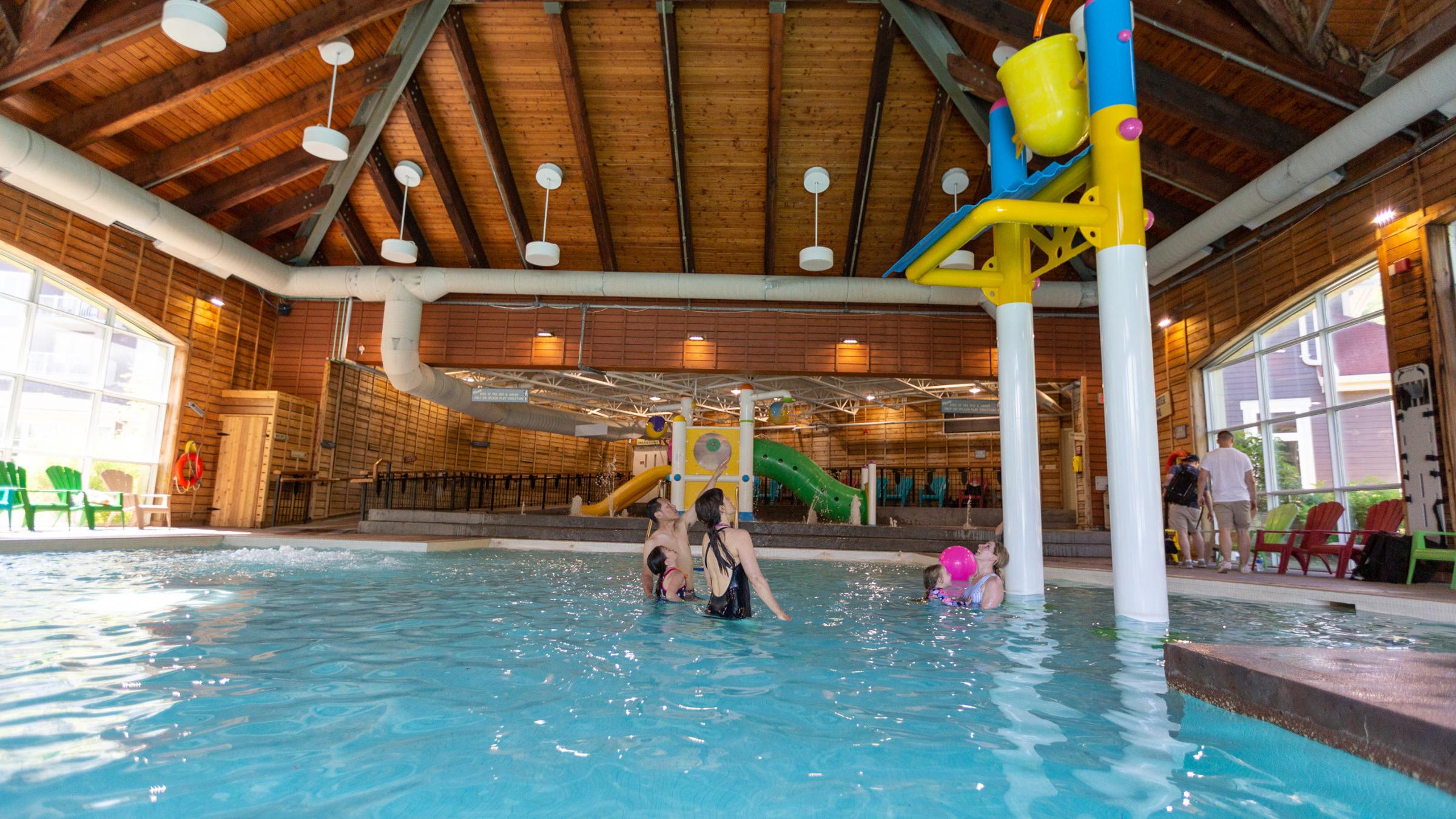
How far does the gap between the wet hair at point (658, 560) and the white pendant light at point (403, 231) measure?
7487 mm

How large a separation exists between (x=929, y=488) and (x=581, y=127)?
1388 centimetres

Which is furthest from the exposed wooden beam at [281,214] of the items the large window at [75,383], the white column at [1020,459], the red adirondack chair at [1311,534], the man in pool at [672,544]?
the red adirondack chair at [1311,534]

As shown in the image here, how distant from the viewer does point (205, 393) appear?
1284 centimetres

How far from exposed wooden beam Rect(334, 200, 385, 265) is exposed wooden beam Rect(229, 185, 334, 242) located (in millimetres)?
498

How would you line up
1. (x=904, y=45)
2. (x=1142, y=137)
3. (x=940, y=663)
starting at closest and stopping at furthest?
1. (x=940, y=663)
2. (x=1142, y=137)
3. (x=904, y=45)

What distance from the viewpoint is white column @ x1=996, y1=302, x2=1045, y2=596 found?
18.5 ft

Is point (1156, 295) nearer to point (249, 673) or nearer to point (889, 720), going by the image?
point (889, 720)

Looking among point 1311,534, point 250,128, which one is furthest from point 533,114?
point 1311,534

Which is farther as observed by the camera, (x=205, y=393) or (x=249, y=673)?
(x=205, y=393)

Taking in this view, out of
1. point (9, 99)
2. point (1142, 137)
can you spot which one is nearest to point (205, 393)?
point (9, 99)

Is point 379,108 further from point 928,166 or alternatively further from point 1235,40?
point 1235,40

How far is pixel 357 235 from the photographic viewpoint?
13.8m

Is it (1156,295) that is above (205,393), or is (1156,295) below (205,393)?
above

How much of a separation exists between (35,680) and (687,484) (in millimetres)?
11093
